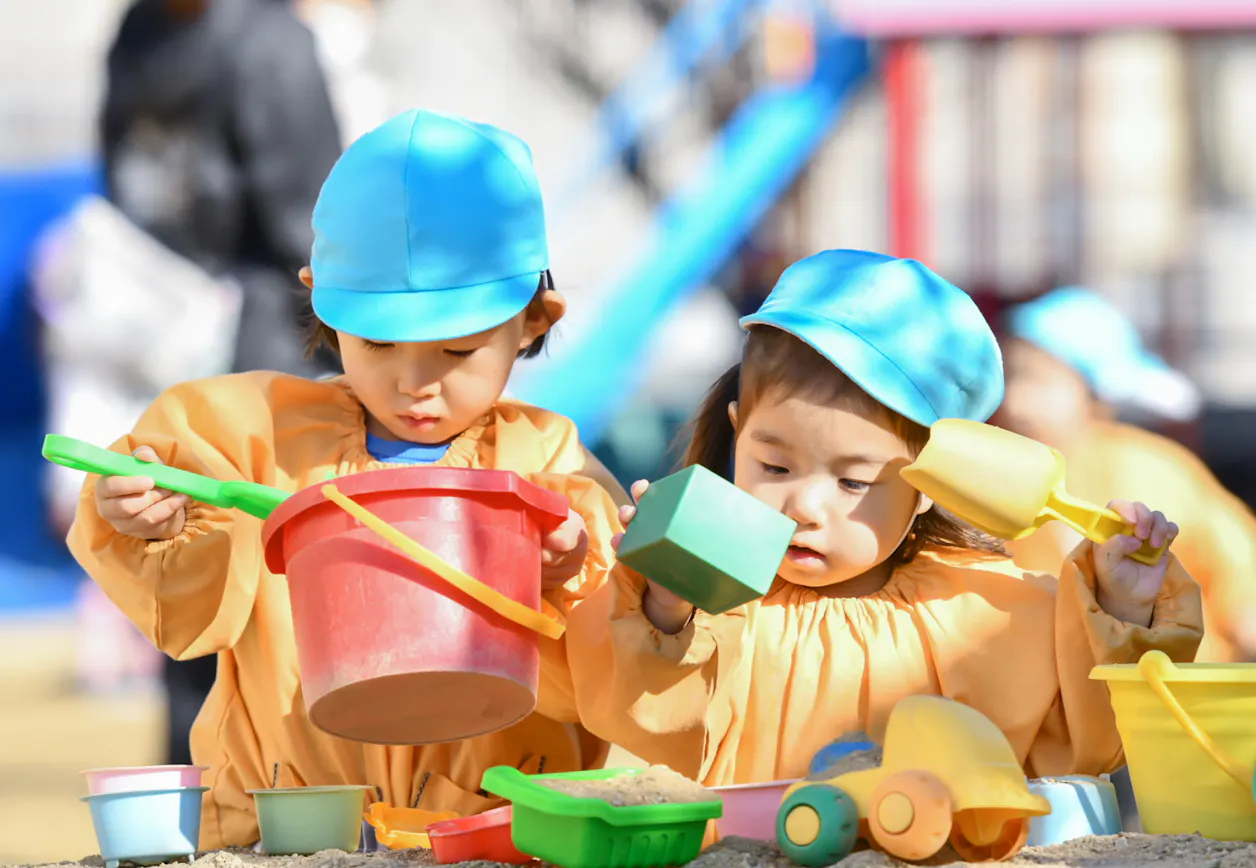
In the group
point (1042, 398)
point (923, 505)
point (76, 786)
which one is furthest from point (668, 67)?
point (923, 505)

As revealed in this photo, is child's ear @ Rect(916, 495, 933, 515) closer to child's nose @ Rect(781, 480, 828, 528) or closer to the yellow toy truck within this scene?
child's nose @ Rect(781, 480, 828, 528)

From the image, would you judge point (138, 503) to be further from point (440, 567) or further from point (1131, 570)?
point (1131, 570)

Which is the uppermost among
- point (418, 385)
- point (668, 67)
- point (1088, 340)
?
point (668, 67)

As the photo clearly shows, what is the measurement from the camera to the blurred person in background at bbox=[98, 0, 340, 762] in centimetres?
407

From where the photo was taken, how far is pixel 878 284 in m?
2.38

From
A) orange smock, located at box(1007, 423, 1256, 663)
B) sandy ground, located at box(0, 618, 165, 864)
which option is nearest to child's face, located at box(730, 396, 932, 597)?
orange smock, located at box(1007, 423, 1256, 663)

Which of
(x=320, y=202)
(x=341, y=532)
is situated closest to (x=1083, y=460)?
→ (x=320, y=202)

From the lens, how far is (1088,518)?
2.10 meters

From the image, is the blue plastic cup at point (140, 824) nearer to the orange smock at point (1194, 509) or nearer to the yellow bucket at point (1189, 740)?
the yellow bucket at point (1189, 740)

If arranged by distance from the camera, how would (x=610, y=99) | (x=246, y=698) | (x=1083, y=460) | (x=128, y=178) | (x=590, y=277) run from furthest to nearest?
1. (x=610, y=99)
2. (x=590, y=277)
3. (x=128, y=178)
4. (x=1083, y=460)
5. (x=246, y=698)

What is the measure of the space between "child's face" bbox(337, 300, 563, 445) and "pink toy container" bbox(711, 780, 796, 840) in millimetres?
708

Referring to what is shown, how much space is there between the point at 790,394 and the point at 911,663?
0.41m

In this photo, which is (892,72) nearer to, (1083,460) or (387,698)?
(1083,460)

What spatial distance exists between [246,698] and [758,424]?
875 mm
